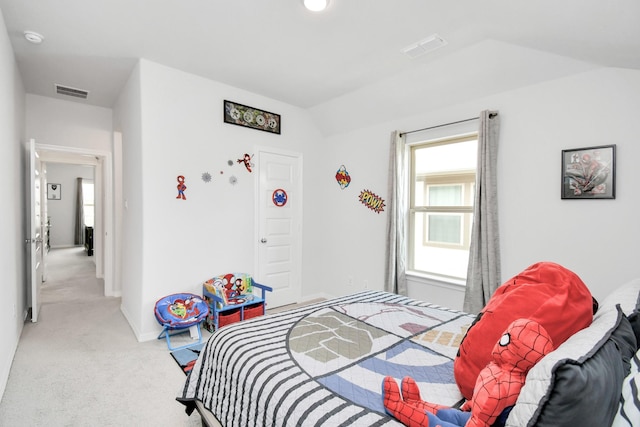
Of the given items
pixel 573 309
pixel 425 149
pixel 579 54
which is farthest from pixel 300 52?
pixel 573 309

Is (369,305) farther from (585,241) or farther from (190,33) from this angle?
(190,33)

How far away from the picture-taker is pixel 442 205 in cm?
358

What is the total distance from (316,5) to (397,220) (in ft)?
7.62

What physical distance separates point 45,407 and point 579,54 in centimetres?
438

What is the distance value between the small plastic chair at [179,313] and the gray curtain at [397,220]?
2.07 m

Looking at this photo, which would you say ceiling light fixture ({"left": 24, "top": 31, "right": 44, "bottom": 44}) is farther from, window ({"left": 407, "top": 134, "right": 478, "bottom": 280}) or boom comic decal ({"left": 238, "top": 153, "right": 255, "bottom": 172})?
window ({"left": 407, "top": 134, "right": 478, "bottom": 280})

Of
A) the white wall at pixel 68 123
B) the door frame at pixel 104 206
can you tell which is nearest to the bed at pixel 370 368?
the door frame at pixel 104 206

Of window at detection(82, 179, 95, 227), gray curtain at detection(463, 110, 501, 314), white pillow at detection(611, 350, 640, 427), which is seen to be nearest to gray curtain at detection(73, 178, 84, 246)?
window at detection(82, 179, 95, 227)

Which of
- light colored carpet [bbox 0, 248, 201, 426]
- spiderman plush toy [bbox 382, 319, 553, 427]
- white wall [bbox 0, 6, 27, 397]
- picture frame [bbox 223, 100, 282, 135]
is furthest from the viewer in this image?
picture frame [bbox 223, 100, 282, 135]

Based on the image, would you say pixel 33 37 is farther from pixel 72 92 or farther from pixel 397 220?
pixel 397 220

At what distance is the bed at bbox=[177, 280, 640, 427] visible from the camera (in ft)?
2.52

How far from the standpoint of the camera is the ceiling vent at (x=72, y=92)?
373 centimetres

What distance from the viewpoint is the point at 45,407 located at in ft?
6.72

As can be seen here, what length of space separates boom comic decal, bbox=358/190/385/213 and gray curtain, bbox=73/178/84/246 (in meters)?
9.07
